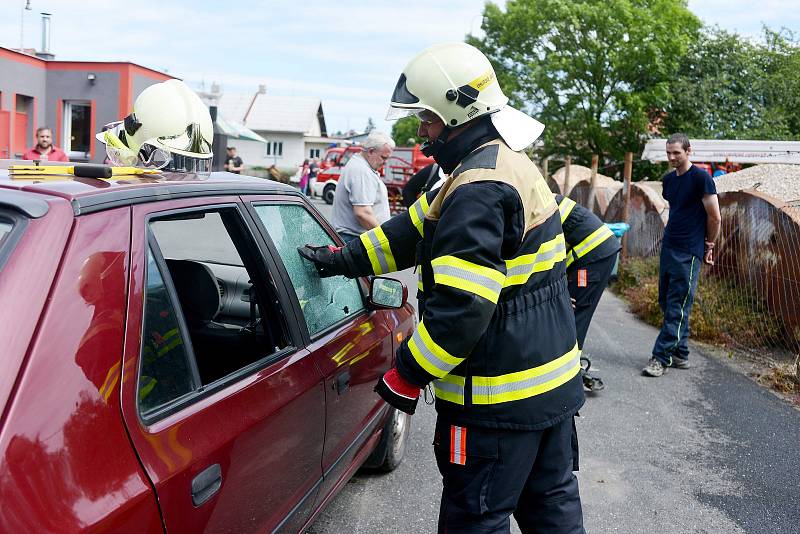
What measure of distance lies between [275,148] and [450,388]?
65.2 metres

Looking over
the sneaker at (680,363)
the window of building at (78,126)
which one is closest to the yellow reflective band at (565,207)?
the sneaker at (680,363)

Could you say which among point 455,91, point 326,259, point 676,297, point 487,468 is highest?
point 455,91

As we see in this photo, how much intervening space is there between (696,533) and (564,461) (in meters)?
1.52

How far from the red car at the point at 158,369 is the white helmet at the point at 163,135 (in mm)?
812

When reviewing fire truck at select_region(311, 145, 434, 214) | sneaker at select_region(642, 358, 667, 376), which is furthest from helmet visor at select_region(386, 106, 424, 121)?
fire truck at select_region(311, 145, 434, 214)

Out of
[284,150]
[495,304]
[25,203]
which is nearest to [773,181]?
[495,304]

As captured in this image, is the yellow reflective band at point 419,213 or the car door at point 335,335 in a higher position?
the yellow reflective band at point 419,213

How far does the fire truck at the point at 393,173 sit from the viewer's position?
25141mm

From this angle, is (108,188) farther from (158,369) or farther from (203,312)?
(203,312)

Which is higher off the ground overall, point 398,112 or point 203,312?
point 398,112

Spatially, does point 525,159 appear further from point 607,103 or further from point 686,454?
point 607,103

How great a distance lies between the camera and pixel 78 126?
25953 mm

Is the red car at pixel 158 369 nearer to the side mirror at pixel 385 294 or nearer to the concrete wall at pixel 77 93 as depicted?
the side mirror at pixel 385 294

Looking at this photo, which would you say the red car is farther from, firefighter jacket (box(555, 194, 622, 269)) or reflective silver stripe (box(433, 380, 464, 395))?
firefighter jacket (box(555, 194, 622, 269))
